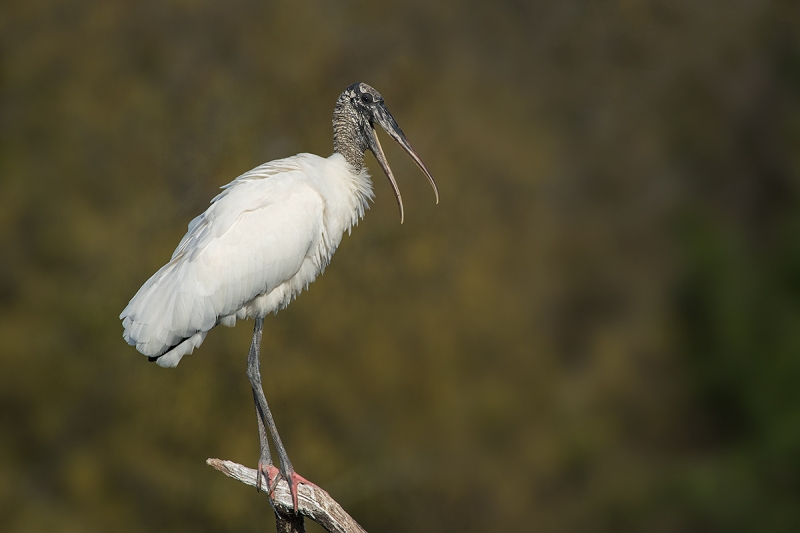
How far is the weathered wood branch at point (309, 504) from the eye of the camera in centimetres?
466

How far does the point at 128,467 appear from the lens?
1143cm

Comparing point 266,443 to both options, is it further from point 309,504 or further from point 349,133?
point 349,133

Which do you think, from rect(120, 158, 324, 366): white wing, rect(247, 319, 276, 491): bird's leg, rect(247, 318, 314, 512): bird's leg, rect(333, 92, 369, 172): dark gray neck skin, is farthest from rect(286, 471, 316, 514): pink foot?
rect(333, 92, 369, 172): dark gray neck skin

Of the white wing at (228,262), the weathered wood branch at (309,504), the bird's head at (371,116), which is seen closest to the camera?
the weathered wood branch at (309,504)

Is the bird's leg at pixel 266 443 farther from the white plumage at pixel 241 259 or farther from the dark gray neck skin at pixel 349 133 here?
the dark gray neck skin at pixel 349 133

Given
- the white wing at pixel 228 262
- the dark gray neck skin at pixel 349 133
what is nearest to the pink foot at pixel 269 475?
the white wing at pixel 228 262

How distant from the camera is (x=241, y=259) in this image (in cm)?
504

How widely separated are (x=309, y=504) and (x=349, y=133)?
2.16 m

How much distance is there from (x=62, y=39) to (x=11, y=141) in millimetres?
1503

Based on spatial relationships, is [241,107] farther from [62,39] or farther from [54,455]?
[54,455]

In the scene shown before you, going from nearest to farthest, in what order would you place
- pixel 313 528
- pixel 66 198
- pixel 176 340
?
pixel 176 340
pixel 313 528
pixel 66 198

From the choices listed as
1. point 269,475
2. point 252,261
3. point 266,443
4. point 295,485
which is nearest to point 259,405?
point 266,443

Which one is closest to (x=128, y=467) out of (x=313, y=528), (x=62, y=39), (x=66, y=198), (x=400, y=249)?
(x=313, y=528)

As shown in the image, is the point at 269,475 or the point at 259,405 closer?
the point at 269,475
